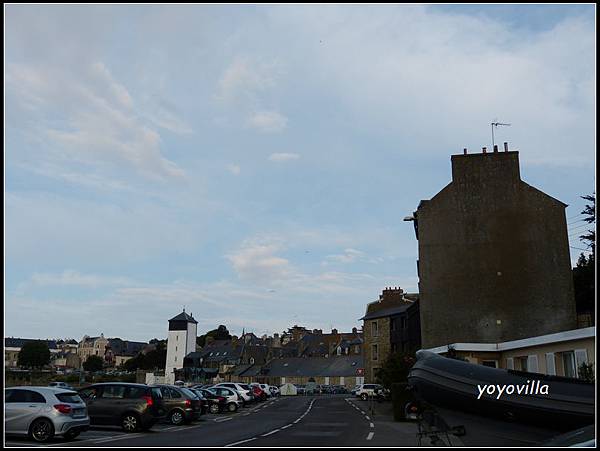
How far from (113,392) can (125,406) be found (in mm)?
791

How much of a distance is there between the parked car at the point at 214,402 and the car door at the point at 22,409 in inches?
719

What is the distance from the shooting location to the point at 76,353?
185m

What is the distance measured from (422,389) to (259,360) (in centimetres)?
10494

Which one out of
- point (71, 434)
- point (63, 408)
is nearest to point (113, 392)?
point (71, 434)

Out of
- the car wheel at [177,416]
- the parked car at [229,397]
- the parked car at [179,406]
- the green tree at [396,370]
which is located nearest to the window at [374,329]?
the parked car at [229,397]

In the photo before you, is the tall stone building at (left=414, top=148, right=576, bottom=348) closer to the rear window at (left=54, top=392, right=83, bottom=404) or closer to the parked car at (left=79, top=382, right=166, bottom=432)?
the parked car at (left=79, top=382, right=166, bottom=432)

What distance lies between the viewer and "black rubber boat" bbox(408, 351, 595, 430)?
42.0 feet

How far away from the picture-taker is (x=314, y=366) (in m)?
106

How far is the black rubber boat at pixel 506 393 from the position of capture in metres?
12.8

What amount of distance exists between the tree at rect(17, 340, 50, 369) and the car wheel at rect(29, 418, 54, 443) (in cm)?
11490

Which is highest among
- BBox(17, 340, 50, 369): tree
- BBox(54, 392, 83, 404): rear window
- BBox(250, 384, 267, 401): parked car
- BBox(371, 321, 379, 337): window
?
BBox(371, 321, 379, 337): window

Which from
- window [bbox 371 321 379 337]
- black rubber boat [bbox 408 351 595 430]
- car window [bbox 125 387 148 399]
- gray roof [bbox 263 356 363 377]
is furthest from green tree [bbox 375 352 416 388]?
gray roof [bbox 263 356 363 377]

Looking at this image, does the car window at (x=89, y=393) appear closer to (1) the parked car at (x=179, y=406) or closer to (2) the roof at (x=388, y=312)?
(1) the parked car at (x=179, y=406)

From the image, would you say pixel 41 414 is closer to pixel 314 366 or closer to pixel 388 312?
pixel 388 312
